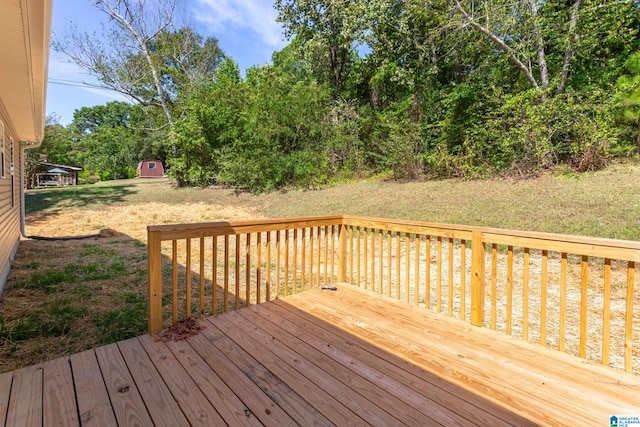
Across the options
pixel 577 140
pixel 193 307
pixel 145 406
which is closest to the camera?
pixel 145 406

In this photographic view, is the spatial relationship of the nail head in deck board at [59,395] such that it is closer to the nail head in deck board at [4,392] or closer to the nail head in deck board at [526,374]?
the nail head in deck board at [4,392]

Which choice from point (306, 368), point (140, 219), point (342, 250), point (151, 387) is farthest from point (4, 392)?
point (140, 219)

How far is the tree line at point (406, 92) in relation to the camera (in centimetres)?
821

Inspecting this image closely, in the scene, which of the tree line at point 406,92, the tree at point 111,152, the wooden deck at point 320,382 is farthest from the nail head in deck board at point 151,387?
the tree at point 111,152

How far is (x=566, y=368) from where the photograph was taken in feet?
6.56

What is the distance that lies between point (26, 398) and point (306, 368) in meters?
1.52

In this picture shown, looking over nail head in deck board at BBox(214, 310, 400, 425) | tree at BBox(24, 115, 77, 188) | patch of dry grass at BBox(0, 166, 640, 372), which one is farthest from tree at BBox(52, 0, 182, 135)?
nail head in deck board at BBox(214, 310, 400, 425)

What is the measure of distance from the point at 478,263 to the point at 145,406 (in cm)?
247

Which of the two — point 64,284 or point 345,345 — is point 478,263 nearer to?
point 345,345

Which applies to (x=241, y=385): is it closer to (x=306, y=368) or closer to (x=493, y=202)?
(x=306, y=368)

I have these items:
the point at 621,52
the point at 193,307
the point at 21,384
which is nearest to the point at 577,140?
the point at 621,52

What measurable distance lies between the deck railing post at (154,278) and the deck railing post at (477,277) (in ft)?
8.03

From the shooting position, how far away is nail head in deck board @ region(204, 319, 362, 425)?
5.11ft

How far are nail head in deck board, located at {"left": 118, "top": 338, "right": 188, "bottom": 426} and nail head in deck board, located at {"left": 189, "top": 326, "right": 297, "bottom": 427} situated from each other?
0.29 m
